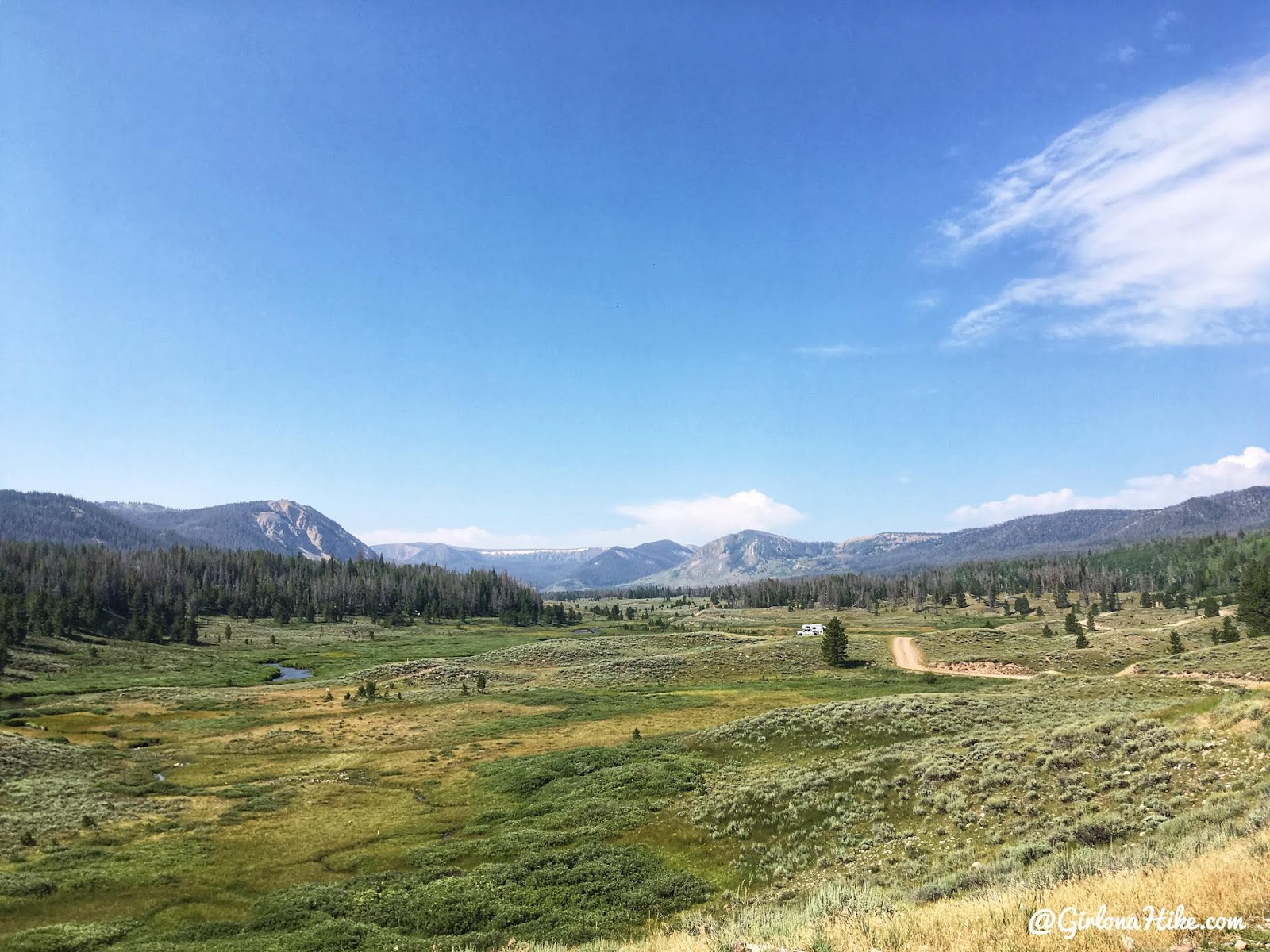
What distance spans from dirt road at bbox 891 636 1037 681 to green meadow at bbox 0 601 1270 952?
501 inches

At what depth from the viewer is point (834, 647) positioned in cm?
8731

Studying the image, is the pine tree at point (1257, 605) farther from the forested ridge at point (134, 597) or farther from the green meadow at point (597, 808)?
the forested ridge at point (134, 597)

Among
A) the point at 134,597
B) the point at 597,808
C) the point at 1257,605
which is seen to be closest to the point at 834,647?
the point at 1257,605

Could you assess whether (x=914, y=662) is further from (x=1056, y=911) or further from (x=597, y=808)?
(x=1056, y=911)

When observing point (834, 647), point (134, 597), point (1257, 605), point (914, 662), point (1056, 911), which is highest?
point (1056, 911)

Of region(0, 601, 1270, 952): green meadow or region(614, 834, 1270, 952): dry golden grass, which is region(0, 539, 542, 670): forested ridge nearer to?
region(0, 601, 1270, 952): green meadow

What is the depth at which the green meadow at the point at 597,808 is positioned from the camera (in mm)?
19391

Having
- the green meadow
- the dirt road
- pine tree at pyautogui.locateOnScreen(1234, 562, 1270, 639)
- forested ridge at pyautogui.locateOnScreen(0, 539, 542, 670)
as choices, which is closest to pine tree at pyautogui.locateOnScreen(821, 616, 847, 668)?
the dirt road

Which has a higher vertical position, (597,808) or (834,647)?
(597,808)

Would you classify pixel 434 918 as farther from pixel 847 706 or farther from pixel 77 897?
pixel 847 706

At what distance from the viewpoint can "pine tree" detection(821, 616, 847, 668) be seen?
87.3m

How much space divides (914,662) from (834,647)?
1106cm

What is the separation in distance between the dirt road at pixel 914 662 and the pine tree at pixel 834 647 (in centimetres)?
724

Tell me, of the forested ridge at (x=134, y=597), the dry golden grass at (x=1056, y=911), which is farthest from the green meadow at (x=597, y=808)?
the forested ridge at (x=134, y=597)
